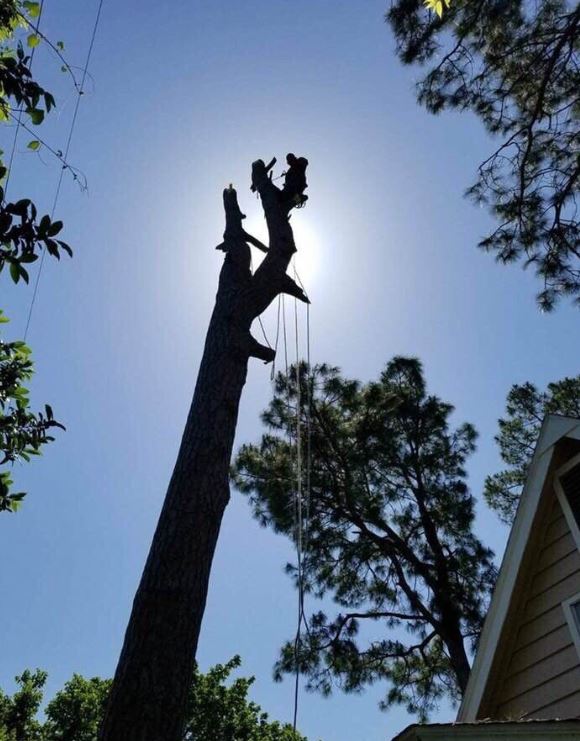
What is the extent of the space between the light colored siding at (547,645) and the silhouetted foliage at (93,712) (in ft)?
67.1

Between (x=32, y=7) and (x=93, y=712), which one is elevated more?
(x=93, y=712)

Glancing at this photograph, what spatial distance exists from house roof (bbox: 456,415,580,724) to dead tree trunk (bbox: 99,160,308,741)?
2.41m

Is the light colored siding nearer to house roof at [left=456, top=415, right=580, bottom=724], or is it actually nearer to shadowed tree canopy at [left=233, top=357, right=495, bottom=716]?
house roof at [left=456, top=415, right=580, bottom=724]

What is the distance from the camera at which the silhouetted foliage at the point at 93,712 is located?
877 inches

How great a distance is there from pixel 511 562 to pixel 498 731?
1.68 metres

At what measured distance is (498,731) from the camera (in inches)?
128

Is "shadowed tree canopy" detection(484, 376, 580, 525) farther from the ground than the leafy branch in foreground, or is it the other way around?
"shadowed tree canopy" detection(484, 376, 580, 525)

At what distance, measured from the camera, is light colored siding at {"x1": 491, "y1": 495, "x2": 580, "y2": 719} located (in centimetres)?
410

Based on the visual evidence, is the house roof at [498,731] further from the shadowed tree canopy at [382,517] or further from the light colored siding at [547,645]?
the shadowed tree canopy at [382,517]

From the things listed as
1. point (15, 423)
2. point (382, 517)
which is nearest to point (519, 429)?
point (382, 517)

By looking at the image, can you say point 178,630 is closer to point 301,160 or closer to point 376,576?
point 301,160

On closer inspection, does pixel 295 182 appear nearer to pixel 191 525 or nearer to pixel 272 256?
pixel 272 256

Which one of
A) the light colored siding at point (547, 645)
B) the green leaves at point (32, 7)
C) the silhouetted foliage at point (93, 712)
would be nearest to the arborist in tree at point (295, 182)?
the green leaves at point (32, 7)

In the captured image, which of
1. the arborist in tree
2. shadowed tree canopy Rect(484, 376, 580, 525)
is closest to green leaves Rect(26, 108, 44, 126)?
the arborist in tree
